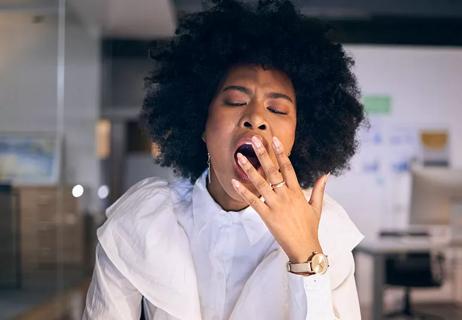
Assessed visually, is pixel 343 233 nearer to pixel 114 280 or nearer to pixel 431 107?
pixel 114 280

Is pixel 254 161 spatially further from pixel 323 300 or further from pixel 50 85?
pixel 50 85

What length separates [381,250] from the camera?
3674 millimetres

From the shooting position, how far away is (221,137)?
0.84 metres

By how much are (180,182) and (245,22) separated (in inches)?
12.4

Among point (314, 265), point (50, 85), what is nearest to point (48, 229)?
point (50, 85)

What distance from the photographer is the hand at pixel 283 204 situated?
746 mm

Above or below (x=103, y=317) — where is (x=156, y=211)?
above

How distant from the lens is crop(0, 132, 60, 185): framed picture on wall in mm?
3154

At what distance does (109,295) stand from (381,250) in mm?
3059

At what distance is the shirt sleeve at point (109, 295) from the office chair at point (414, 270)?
3.44 metres

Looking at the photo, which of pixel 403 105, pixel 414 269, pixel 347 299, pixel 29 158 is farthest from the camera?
pixel 403 105

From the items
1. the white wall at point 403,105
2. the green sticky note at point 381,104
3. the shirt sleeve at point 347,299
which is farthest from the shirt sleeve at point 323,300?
the green sticky note at point 381,104

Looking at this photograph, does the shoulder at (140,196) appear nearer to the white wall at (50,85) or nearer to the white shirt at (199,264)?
the white shirt at (199,264)

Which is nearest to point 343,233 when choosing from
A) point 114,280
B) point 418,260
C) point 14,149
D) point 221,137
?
point 221,137
